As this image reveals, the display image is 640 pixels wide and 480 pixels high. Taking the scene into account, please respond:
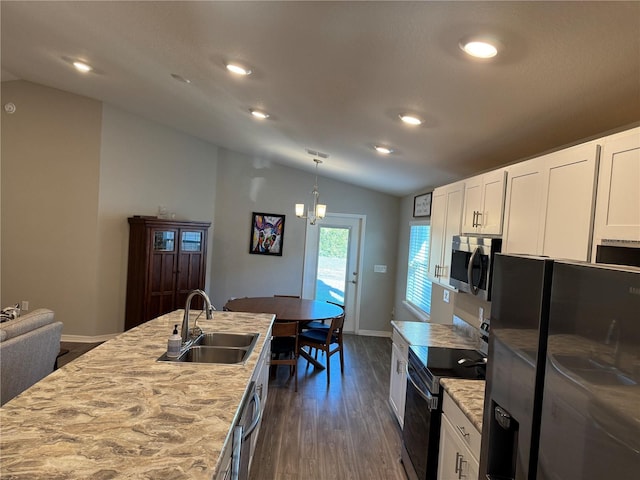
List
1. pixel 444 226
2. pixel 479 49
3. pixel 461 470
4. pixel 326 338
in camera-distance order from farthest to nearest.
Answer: pixel 326 338, pixel 444 226, pixel 461 470, pixel 479 49

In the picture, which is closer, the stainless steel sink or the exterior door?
the stainless steel sink

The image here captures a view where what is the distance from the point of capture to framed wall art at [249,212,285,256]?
6.47 metres

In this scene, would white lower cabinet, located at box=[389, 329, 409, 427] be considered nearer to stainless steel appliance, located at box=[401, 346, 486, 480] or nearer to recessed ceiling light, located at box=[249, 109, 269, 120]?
stainless steel appliance, located at box=[401, 346, 486, 480]

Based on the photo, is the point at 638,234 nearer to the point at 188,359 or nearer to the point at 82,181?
the point at 188,359

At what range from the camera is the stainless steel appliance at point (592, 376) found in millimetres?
771

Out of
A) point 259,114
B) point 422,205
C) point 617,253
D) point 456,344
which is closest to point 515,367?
point 617,253

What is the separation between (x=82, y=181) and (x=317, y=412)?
4095 millimetres

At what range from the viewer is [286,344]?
14.4ft

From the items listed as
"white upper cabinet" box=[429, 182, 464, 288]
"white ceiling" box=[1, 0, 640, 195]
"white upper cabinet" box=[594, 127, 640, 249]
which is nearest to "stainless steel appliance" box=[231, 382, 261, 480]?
"white upper cabinet" box=[594, 127, 640, 249]

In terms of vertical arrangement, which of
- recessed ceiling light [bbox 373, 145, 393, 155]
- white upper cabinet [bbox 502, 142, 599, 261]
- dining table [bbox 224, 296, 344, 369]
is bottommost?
dining table [bbox 224, 296, 344, 369]

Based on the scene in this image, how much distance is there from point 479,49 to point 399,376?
8.17 ft

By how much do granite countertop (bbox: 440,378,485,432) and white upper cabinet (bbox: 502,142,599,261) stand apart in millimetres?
743

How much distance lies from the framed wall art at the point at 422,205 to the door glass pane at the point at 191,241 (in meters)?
3.08

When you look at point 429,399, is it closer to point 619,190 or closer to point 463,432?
point 463,432
